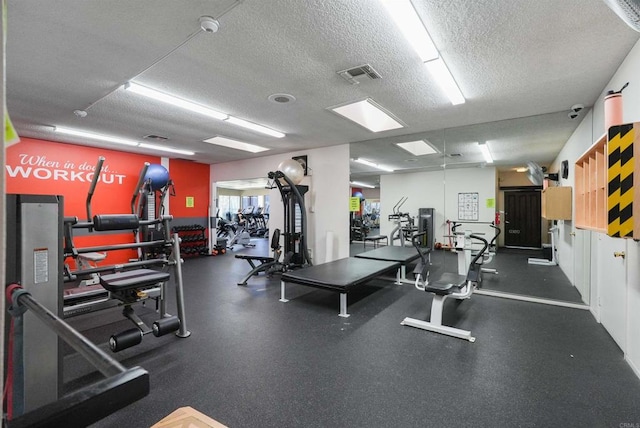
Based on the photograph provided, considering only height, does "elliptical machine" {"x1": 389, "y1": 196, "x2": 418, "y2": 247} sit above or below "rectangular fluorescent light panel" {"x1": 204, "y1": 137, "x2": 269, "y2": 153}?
below

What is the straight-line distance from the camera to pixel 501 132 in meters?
4.73

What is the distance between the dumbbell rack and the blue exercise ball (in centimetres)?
147

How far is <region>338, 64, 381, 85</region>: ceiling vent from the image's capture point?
273cm

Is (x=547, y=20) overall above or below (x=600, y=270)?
above

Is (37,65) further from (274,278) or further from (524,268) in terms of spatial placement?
(524,268)

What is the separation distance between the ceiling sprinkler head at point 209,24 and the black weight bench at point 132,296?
2.13m

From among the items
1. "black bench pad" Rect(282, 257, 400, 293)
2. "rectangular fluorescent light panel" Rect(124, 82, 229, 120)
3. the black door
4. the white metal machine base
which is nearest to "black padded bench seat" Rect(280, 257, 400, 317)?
"black bench pad" Rect(282, 257, 400, 293)

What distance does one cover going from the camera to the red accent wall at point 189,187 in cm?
749

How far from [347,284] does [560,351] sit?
2042 millimetres

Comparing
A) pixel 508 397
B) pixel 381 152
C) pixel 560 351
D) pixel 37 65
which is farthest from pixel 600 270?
pixel 37 65

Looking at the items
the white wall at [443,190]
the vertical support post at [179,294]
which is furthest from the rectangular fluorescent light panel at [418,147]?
the vertical support post at [179,294]

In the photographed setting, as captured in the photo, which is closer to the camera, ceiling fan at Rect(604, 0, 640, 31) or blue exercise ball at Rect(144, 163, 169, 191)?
ceiling fan at Rect(604, 0, 640, 31)

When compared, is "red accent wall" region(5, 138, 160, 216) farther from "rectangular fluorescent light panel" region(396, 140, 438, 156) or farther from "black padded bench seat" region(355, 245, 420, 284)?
"rectangular fluorescent light panel" region(396, 140, 438, 156)

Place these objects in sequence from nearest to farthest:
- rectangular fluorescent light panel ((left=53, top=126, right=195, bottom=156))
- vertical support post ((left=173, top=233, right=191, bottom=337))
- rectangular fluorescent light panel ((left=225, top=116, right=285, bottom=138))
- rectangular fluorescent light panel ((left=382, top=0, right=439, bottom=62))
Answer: rectangular fluorescent light panel ((left=382, top=0, right=439, bottom=62))
vertical support post ((left=173, top=233, right=191, bottom=337))
rectangular fluorescent light panel ((left=225, top=116, right=285, bottom=138))
rectangular fluorescent light panel ((left=53, top=126, right=195, bottom=156))
